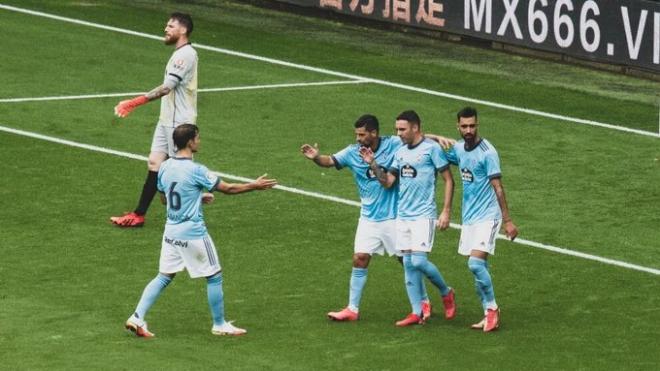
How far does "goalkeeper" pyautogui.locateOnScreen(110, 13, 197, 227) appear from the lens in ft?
67.4

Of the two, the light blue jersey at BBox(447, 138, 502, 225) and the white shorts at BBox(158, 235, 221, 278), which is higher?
the light blue jersey at BBox(447, 138, 502, 225)

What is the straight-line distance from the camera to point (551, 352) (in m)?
16.5

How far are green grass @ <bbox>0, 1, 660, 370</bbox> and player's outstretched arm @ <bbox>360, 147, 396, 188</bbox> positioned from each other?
1.40 metres

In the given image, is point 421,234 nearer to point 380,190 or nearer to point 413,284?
point 413,284

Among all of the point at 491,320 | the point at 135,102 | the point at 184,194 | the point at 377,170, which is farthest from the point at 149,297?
the point at 135,102

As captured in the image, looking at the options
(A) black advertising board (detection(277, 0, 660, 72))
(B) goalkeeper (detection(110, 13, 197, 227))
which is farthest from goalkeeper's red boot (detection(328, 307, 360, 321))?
(A) black advertising board (detection(277, 0, 660, 72))

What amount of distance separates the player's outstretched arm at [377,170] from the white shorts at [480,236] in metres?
0.87

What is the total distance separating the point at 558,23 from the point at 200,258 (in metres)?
15.5

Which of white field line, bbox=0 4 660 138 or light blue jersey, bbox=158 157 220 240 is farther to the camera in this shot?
white field line, bbox=0 4 660 138

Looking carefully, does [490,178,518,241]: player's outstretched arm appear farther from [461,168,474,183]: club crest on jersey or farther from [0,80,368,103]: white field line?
[0,80,368,103]: white field line

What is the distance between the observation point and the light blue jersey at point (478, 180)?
17.2 meters

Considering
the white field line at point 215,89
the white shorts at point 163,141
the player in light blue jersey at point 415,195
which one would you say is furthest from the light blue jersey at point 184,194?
the white field line at point 215,89

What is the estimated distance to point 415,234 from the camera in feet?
56.7

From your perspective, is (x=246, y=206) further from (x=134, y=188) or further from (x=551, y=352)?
(x=551, y=352)
